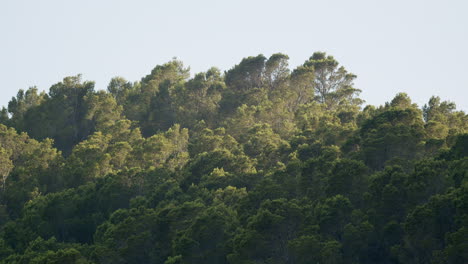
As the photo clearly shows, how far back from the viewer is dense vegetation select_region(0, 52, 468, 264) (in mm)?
50688

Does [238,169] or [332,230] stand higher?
[238,169]

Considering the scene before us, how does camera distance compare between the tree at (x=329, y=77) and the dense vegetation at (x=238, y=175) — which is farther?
the tree at (x=329, y=77)

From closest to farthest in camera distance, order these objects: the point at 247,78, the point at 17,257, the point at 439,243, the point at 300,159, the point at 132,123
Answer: the point at 439,243, the point at 17,257, the point at 300,159, the point at 132,123, the point at 247,78

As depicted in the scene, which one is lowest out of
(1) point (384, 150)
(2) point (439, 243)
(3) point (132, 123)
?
(2) point (439, 243)

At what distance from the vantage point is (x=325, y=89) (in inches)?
4183

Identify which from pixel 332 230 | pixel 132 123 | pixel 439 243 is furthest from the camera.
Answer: pixel 132 123

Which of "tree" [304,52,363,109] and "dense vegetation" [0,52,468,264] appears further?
"tree" [304,52,363,109]

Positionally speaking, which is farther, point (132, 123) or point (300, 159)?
point (132, 123)

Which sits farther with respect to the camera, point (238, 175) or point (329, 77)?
point (329, 77)

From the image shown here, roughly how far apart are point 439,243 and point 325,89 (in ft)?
200

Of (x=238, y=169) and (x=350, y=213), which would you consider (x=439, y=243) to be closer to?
(x=350, y=213)

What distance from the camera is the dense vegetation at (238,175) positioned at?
50.7 metres

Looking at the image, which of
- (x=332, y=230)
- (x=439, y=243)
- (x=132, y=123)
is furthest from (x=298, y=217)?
(x=132, y=123)

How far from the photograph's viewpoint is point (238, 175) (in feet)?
226
